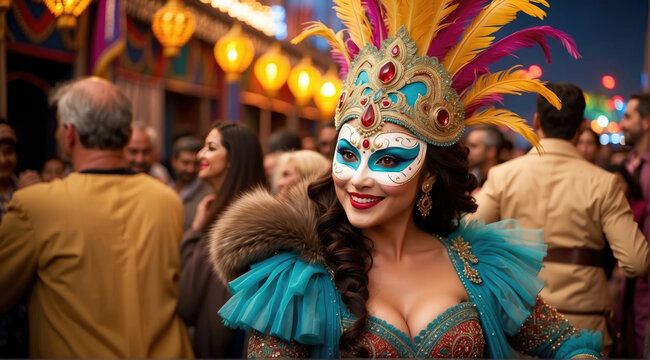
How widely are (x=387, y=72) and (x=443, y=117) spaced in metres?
0.21

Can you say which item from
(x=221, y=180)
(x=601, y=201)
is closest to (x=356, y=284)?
(x=601, y=201)

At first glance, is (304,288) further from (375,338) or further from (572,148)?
(572,148)

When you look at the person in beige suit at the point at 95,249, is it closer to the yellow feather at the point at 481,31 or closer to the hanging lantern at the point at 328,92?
the yellow feather at the point at 481,31

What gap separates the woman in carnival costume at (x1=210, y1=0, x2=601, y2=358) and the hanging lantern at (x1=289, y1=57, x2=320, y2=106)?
8.65m

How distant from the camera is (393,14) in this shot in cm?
180

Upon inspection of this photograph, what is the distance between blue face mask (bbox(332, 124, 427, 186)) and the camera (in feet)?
5.57

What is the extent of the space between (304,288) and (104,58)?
5513 mm

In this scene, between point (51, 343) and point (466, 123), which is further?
point (51, 343)

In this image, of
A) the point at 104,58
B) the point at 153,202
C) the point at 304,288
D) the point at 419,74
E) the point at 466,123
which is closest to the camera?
the point at 304,288

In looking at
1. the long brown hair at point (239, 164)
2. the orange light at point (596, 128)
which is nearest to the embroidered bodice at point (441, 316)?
the long brown hair at point (239, 164)

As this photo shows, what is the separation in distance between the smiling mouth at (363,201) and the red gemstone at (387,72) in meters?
0.32

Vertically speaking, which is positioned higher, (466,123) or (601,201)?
(466,123)

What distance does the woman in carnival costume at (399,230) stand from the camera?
1638 millimetres

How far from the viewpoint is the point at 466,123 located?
6.18 ft
